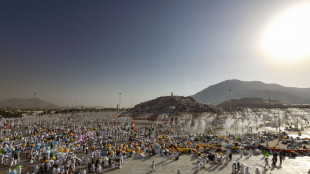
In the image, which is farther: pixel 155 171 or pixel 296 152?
pixel 296 152

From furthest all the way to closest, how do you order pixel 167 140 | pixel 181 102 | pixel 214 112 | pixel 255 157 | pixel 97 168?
1. pixel 181 102
2. pixel 214 112
3. pixel 167 140
4. pixel 255 157
5. pixel 97 168

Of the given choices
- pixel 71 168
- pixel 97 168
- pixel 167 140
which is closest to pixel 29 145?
pixel 71 168

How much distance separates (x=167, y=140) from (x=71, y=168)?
47.6ft

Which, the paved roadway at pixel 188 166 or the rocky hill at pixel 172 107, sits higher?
the rocky hill at pixel 172 107

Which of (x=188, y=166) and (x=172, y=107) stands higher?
(x=172, y=107)

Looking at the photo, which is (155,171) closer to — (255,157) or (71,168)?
(71,168)

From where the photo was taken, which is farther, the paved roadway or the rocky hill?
the rocky hill

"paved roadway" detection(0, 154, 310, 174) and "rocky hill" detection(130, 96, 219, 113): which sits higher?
"rocky hill" detection(130, 96, 219, 113)

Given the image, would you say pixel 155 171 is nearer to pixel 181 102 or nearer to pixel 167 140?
pixel 167 140

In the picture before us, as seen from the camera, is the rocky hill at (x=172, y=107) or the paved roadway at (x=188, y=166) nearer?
the paved roadway at (x=188, y=166)

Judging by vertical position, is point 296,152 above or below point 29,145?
below

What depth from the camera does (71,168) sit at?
14.0m

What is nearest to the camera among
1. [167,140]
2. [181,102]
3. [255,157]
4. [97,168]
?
[97,168]

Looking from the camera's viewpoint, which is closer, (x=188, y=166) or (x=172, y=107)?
(x=188, y=166)
